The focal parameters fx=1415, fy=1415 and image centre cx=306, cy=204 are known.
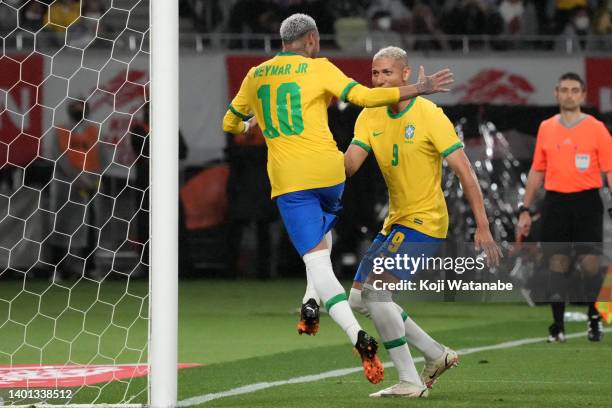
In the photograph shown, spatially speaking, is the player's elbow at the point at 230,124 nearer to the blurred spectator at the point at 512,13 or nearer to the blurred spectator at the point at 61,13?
the blurred spectator at the point at 61,13

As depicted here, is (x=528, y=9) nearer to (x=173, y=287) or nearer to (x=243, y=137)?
(x=243, y=137)

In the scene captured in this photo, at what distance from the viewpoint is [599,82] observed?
61.7ft

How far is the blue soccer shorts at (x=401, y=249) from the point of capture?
771 centimetres

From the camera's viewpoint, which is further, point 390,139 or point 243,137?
point 243,137

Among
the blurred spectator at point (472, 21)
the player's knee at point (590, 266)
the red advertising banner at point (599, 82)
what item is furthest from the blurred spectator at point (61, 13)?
the player's knee at point (590, 266)

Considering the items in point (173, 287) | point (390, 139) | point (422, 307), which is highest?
point (390, 139)

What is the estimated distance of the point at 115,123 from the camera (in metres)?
18.0

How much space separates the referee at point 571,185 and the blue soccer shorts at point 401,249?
345cm

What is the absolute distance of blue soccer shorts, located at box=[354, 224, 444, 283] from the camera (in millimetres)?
7711

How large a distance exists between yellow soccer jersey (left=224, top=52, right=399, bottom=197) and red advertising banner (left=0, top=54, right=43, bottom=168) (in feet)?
33.7

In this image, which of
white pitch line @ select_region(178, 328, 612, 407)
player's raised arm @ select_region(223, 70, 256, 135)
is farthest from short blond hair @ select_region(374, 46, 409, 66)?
white pitch line @ select_region(178, 328, 612, 407)

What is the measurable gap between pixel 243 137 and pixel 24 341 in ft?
24.9

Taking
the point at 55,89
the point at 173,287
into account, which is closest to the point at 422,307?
the point at 55,89

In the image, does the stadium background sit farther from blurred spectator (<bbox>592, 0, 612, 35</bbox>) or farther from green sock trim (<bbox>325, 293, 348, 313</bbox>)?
green sock trim (<bbox>325, 293, 348, 313</bbox>)
